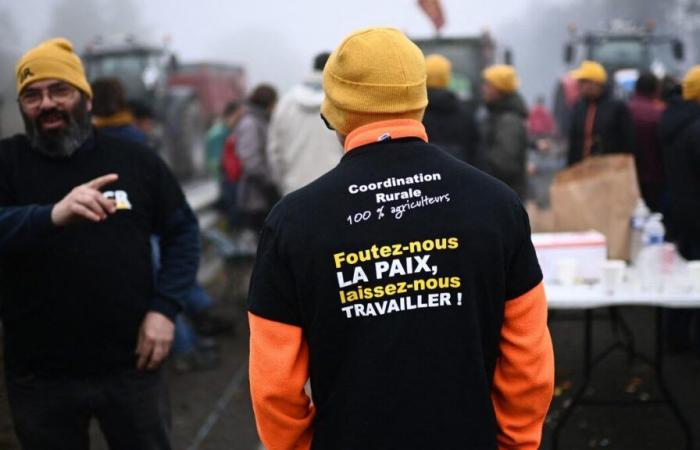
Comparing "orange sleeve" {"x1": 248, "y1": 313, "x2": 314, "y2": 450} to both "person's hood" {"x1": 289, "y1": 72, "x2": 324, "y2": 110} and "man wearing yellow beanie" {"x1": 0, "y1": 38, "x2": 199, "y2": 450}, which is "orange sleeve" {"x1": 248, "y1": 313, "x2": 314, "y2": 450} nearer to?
"man wearing yellow beanie" {"x1": 0, "y1": 38, "x2": 199, "y2": 450}

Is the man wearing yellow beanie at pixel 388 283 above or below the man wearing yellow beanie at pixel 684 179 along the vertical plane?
above

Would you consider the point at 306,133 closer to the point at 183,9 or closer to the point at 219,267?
the point at 219,267

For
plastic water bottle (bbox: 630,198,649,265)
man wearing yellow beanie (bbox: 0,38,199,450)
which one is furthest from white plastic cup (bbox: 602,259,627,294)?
man wearing yellow beanie (bbox: 0,38,199,450)

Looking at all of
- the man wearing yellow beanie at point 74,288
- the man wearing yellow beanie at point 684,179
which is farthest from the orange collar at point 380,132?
the man wearing yellow beanie at point 684,179

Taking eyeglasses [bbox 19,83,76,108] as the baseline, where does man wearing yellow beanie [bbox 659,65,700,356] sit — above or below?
below

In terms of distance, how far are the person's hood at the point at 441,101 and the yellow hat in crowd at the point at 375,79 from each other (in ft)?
14.2

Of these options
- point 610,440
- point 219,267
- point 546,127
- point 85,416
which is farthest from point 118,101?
point 546,127

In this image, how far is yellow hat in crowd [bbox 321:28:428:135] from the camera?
2.00 metres

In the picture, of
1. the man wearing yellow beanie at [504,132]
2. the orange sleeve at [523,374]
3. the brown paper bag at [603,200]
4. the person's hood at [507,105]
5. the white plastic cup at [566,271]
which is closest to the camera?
the orange sleeve at [523,374]

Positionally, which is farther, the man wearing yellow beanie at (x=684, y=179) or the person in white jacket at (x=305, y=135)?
the person in white jacket at (x=305, y=135)

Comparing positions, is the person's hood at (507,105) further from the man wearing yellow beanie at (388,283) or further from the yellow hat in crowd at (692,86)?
the man wearing yellow beanie at (388,283)

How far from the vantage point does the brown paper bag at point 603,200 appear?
180 inches

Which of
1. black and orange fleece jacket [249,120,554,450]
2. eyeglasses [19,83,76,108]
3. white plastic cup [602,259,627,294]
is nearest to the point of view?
black and orange fleece jacket [249,120,554,450]

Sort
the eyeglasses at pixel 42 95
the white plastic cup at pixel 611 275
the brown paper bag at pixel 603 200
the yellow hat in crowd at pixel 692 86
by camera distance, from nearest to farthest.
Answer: the eyeglasses at pixel 42 95, the white plastic cup at pixel 611 275, the brown paper bag at pixel 603 200, the yellow hat in crowd at pixel 692 86
